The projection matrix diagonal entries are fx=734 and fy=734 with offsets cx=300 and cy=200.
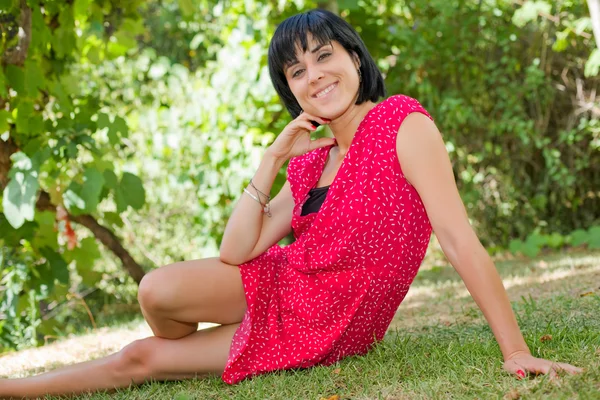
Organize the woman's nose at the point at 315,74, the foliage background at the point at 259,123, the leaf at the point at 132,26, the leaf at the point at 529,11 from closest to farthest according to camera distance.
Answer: the woman's nose at the point at 315,74
the foliage background at the point at 259,123
the leaf at the point at 132,26
the leaf at the point at 529,11

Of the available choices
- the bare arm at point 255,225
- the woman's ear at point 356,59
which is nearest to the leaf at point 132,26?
the bare arm at point 255,225

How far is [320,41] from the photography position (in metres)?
2.38

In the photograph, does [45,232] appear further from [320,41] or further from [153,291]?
[320,41]

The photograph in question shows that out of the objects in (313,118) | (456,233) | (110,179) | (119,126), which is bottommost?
(456,233)

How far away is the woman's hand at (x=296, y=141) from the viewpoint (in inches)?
97.5

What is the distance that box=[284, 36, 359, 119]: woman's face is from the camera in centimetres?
239

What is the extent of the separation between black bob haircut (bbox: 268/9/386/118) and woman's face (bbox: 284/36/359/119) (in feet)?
0.08

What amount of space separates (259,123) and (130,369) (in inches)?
121

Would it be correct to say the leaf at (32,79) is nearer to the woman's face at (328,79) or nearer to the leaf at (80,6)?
the leaf at (80,6)

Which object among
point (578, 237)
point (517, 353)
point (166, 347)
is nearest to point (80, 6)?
point (166, 347)

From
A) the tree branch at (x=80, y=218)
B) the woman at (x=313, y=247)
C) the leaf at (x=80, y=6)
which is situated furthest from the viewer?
the tree branch at (x=80, y=218)

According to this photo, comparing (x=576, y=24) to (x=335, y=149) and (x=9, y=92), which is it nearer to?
(x=335, y=149)

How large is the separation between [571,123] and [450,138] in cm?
97

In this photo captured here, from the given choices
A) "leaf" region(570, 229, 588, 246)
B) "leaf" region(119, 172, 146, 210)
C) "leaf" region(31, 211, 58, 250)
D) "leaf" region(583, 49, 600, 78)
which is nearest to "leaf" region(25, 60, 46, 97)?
"leaf" region(119, 172, 146, 210)
